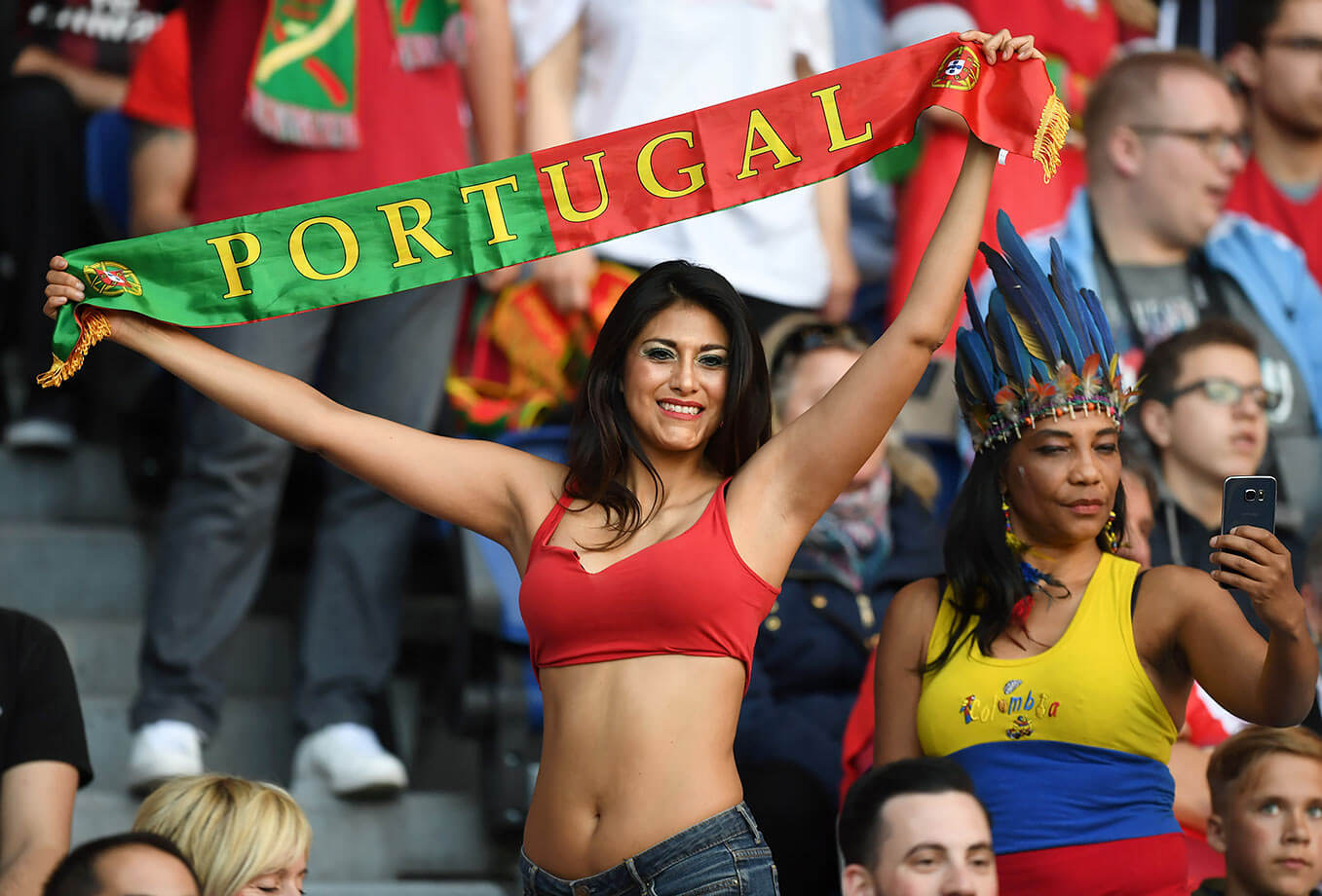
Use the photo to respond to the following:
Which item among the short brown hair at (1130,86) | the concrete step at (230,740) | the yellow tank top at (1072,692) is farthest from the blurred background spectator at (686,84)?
the yellow tank top at (1072,692)

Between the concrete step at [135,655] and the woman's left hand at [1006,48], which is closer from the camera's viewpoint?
the woman's left hand at [1006,48]

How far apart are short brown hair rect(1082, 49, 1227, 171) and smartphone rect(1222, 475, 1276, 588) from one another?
3266mm

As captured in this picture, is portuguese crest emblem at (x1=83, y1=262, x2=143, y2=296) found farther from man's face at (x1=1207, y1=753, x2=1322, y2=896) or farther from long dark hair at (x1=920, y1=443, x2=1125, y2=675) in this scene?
man's face at (x1=1207, y1=753, x2=1322, y2=896)

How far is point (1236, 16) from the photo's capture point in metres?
6.77

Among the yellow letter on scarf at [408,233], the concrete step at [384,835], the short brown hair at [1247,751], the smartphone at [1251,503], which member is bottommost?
the concrete step at [384,835]

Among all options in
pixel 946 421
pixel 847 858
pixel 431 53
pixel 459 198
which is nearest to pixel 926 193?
pixel 946 421

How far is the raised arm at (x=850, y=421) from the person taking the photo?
9.34 feet

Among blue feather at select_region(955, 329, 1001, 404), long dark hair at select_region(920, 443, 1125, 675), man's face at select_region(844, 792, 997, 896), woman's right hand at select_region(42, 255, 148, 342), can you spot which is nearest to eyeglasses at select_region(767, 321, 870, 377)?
blue feather at select_region(955, 329, 1001, 404)

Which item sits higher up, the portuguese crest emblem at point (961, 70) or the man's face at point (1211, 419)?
the portuguese crest emblem at point (961, 70)

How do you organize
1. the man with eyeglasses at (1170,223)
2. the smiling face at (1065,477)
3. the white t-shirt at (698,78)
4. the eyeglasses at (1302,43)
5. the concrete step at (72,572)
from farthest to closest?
the eyeglasses at (1302,43), the man with eyeglasses at (1170,223), the white t-shirt at (698,78), the concrete step at (72,572), the smiling face at (1065,477)

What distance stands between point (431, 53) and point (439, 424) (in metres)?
1.07

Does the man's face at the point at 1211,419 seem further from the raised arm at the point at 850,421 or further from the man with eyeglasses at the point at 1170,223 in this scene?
the raised arm at the point at 850,421

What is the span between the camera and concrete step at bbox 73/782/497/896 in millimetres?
4234

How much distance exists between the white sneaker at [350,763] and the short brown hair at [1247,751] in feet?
6.45
